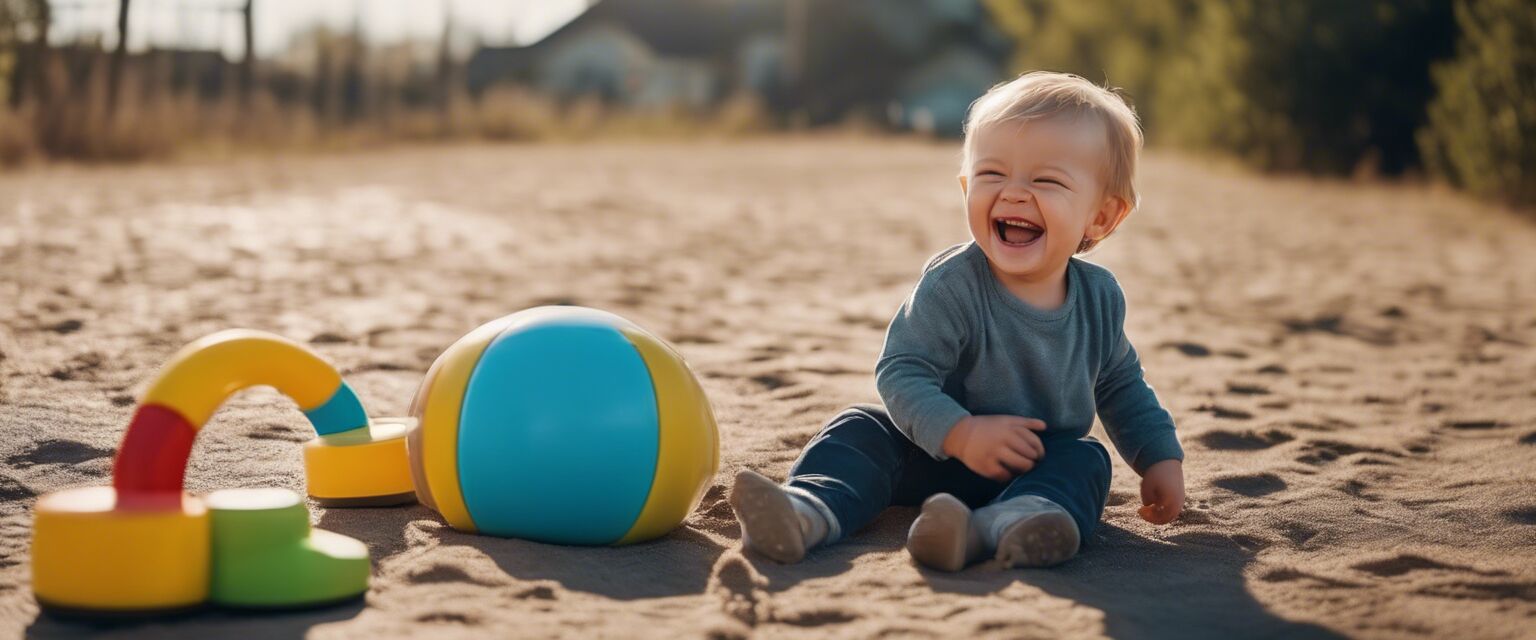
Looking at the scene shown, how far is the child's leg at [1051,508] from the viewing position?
316 cm

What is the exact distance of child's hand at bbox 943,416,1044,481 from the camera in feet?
10.9

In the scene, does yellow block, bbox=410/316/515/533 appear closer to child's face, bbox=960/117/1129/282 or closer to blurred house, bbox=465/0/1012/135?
child's face, bbox=960/117/1129/282

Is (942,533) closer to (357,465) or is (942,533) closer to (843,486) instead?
(843,486)

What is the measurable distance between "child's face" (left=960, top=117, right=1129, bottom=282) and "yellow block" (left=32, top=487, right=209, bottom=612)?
182cm

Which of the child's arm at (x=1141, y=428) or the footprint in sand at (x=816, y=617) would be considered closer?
the footprint in sand at (x=816, y=617)

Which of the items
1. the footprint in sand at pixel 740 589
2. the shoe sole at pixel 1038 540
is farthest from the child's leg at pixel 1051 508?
the footprint in sand at pixel 740 589

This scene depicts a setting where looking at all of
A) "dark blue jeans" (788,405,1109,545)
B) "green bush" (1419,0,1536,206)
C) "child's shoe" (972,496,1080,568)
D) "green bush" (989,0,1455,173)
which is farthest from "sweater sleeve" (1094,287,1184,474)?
"green bush" (989,0,1455,173)

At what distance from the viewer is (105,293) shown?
6598 mm

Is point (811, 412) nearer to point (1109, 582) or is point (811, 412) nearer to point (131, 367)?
point (1109, 582)

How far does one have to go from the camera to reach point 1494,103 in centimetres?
1330

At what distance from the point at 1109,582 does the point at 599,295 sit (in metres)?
4.58

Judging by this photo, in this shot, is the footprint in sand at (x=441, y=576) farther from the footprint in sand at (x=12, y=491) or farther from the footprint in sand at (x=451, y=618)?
the footprint in sand at (x=12, y=491)

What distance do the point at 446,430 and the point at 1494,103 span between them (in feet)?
40.8

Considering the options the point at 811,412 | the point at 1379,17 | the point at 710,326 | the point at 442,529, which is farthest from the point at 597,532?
the point at 1379,17
